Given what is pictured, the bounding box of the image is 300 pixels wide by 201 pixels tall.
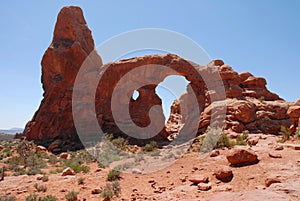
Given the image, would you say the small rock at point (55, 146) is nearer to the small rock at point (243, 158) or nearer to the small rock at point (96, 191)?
the small rock at point (96, 191)

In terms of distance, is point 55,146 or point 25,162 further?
point 55,146

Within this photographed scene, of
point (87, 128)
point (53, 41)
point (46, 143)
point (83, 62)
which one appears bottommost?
point (46, 143)

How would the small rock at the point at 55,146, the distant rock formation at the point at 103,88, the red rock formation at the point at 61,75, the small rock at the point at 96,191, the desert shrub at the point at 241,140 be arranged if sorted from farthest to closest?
the red rock formation at the point at 61,75 → the distant rock formation at the point at 103,88 → the small rock at the point at 55,146 → the desert shrub at the point at 241,140 → the small rock at the point at 96,191

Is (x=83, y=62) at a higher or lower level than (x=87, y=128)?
higher

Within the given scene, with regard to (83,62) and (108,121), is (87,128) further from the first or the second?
(83,62)

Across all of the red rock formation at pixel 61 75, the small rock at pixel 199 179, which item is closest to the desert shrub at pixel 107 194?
the small rock at pixel 199 179

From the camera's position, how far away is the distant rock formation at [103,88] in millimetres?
19812

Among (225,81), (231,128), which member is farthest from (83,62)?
(231,128)

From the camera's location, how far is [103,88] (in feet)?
74.7

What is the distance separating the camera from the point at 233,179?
5957 millimetres

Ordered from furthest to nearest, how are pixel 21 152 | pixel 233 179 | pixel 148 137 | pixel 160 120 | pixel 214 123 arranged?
pixel 160 120
pixel 148 137
pixel 214 123
pixel 21 152
pixel 233 179

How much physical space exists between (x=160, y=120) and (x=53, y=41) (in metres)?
14.4

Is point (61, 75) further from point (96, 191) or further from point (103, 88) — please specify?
point (96, 191)

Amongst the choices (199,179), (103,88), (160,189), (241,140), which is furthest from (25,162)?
(241,140)
